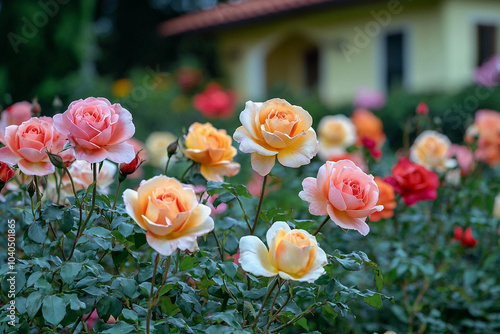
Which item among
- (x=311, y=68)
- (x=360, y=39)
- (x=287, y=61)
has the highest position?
(x=360, y=39)

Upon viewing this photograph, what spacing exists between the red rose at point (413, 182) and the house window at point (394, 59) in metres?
7.79

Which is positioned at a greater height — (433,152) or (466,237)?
(433,152)

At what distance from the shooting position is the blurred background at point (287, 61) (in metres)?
5.44

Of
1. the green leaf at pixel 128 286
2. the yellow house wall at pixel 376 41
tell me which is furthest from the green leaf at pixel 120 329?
the yellow house wall at pixel 376 41

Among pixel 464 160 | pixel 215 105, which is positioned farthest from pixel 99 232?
pixel 215 105

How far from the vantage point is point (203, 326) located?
967 millimetres

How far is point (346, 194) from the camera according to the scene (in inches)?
37.2

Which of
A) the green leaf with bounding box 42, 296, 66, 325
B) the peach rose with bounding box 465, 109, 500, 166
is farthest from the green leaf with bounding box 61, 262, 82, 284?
the peach rose with bounding box 465, 109, 500, 166

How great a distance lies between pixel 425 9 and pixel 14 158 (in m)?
8.52

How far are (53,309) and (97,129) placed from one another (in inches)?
11.5

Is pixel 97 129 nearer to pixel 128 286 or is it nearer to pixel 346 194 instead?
pixel 128 286

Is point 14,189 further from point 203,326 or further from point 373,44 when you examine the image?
point 373,44

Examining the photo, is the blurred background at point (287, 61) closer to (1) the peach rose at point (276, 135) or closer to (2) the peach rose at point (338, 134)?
(2) the peach rose at point (338, 134)

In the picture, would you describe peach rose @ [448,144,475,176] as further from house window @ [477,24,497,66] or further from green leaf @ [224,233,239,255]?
house window @ [477,24,497,66]
